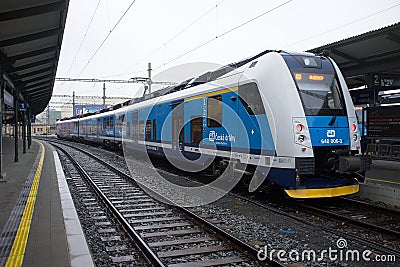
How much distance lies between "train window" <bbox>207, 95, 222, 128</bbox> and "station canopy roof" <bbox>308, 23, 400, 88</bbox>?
120 inches

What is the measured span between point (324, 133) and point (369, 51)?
522cm

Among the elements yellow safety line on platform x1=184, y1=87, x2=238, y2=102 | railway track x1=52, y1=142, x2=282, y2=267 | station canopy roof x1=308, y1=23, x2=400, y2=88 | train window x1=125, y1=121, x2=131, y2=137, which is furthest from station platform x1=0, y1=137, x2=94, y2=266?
train window x1=125, y1=121, x2=131, y2=137

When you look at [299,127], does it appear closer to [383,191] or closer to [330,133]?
[330,133]

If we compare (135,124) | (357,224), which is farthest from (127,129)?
(357,224)

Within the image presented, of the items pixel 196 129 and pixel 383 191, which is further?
pixel 196 129

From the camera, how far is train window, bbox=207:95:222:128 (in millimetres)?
9594

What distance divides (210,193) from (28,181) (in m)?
5.74

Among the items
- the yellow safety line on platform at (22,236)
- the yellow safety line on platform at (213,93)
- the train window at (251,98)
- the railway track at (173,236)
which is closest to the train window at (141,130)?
the yellow safety line on platform at (213,93)

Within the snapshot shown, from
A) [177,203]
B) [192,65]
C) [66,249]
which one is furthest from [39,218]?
[192,65]

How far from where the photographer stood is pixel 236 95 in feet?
29.0

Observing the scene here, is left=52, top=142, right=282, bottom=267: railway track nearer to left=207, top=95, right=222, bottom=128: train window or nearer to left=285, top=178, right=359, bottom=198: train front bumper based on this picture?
left=285, top=178, right=359, bottom=198: train front bumper

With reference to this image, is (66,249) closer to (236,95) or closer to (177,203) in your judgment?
(177,203)

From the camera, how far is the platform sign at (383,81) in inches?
515

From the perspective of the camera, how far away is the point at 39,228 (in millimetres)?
6242
